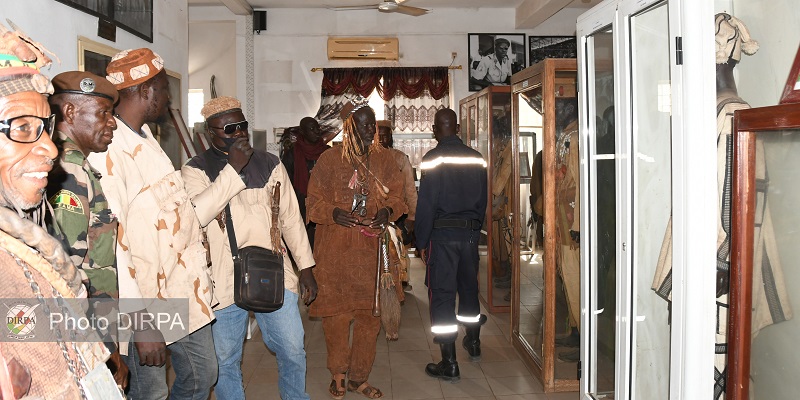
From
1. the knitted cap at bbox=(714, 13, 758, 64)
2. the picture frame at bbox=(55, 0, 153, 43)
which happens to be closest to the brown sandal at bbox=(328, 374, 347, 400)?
the picture frame at bbox=(55, 0, 153, 43)

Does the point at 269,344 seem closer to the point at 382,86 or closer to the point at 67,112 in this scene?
the point at 67,112

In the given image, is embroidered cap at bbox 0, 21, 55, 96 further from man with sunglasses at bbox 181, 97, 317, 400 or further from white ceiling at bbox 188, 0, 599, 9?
white ceiling at bbox 188, 0, 599, 9

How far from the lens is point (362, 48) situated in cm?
945

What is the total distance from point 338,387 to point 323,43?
7105 millimetres

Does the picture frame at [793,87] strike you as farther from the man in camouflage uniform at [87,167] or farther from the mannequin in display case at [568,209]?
the man in camouflage uniform at [87,167]

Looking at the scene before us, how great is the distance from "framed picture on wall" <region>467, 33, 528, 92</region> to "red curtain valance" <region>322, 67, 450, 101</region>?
0.51 metres

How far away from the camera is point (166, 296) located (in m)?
2.18

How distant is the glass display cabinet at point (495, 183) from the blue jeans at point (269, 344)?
2670 millimetres

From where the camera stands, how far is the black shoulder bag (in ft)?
8.71

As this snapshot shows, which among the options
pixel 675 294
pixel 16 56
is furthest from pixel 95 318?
pixel 675 294

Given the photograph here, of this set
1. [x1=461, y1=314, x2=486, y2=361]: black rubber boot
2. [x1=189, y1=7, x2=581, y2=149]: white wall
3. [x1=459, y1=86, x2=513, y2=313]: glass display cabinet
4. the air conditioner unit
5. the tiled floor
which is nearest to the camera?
the tiled floor

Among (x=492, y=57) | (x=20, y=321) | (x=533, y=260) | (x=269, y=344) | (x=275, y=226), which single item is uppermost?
(x=492, y=57)

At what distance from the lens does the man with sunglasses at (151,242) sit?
80.1 inches

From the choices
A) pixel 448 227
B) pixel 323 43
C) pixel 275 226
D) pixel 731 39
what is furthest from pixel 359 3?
pixel 731 39
